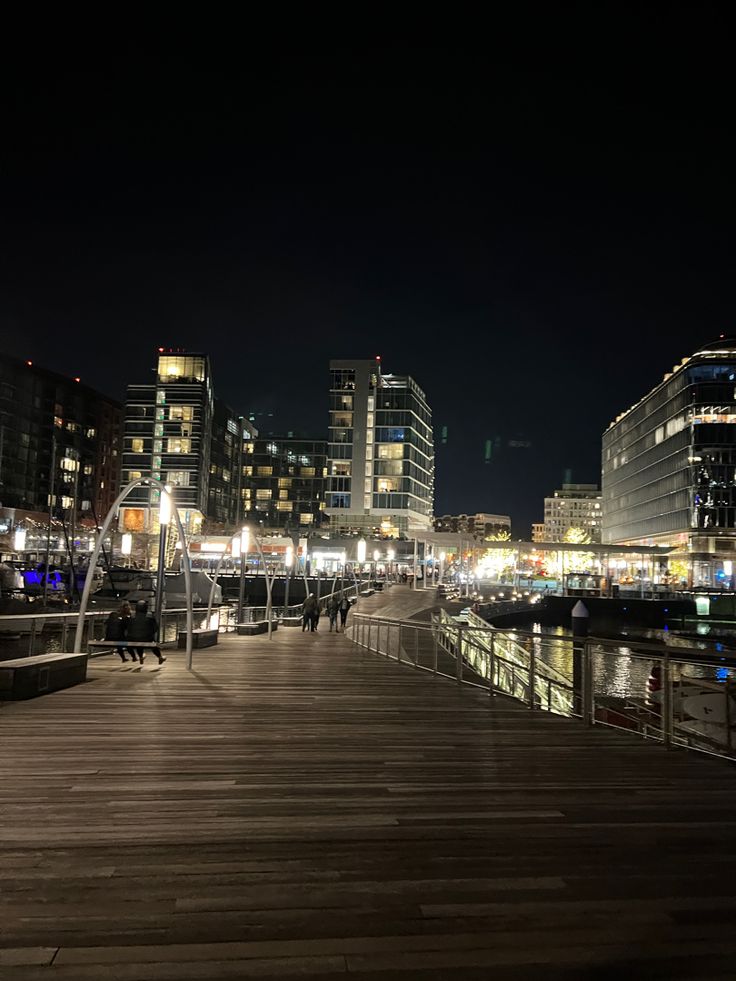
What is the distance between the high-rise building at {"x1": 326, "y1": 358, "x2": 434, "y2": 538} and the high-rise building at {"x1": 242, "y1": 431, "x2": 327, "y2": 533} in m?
56.5

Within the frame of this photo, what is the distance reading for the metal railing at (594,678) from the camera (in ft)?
Answer: 28.8

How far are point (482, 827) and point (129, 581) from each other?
217ft

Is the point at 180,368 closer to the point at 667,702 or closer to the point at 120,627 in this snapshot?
the point at 120,627

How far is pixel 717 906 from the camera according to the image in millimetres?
4207

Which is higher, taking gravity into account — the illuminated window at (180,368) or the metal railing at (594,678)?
the illuminated window at (180,368)

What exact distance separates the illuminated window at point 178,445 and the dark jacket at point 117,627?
110 meters

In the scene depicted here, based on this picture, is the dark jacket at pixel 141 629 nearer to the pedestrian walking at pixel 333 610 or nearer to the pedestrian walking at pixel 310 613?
the pedestrian walking at pixel 310 613

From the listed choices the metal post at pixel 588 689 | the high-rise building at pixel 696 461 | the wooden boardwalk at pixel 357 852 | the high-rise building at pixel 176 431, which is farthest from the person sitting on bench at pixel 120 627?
the high-rise building at pixel 176 431

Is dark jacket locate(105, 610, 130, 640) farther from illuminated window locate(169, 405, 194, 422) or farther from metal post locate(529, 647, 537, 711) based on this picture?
illuminated window locate(169, 405, 194, 422)

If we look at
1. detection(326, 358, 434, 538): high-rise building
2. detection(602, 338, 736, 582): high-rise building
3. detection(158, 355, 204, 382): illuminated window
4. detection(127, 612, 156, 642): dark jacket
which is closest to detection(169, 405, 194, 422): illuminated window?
detection(158, 355, 204, 382): illuminated window

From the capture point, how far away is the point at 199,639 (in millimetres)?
20297

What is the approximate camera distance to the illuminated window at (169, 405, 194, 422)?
124m

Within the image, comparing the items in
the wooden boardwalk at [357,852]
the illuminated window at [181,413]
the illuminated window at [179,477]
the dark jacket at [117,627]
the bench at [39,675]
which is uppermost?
the illuminated window at [181,413]

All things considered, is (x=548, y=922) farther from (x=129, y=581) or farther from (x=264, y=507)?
(x=264, y=507)
